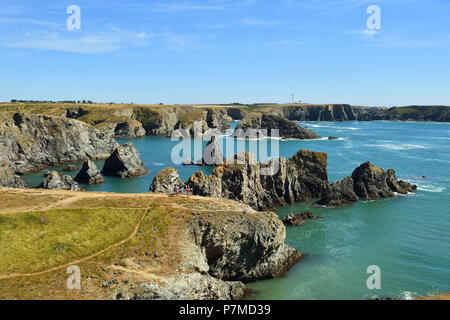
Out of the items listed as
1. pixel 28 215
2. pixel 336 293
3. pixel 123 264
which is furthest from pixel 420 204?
pixel 28 215

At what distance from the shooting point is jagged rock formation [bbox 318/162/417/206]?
84250mm

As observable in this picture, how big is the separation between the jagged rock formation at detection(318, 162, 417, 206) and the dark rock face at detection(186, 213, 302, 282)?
126ft

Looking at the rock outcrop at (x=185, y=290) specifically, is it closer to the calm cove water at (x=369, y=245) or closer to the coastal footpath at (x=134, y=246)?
the coastal footpath at (x=134, y=246)

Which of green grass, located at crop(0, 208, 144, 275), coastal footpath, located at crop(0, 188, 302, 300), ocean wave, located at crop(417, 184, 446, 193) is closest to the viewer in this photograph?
coastal footpath, located at crop(0, 188, 302, 300)

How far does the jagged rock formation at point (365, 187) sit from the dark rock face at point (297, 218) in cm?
1138

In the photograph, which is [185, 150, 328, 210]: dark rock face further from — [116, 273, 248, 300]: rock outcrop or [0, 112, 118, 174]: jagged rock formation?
[0, 112, 118, 174]: jagged rock formation

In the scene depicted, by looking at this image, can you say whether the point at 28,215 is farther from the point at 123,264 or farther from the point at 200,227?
the point at 200,227

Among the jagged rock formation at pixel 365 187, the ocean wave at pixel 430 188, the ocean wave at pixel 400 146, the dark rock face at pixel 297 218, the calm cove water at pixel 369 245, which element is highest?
the ocean wave at pixel 400 146

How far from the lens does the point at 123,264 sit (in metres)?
38.0

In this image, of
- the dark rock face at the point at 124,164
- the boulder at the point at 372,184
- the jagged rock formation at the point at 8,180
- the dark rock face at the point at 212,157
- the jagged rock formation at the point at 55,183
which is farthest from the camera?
the dark rock face at the point at 212,157

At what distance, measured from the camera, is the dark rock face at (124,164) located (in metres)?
112

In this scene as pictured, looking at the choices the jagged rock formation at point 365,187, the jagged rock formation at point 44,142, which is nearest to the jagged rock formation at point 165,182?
the jagged rock formation at point 365,187

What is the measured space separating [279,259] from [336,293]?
29.4 feet

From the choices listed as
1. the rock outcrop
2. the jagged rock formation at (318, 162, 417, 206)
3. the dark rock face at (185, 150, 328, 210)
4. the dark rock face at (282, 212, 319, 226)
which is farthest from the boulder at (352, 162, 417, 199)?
the rock outcrop
